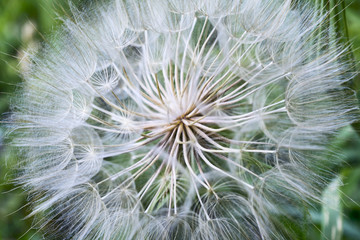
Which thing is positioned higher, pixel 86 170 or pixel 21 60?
pixel 21 60

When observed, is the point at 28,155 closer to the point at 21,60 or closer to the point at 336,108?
the point at 21,60

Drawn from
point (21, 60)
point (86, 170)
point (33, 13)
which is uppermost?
point (33, 13)

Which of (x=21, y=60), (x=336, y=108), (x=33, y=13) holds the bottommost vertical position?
(x=336, y=108)

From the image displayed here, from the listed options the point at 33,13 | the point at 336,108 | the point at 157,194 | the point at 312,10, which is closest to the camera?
the point at 336,108

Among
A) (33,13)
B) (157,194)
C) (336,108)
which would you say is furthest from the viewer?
(33,13)

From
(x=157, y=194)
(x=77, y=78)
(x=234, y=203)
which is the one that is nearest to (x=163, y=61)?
(x=77, y=78)

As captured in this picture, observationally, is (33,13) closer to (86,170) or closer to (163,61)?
(163,61)

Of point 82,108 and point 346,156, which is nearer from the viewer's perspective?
point 346,156

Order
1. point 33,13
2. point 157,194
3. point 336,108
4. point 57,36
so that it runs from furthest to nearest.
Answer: point 33,13 < point 57,36 < point 157,194 < point 336,108

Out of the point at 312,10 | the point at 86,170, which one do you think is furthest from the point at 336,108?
the point at 86,170
